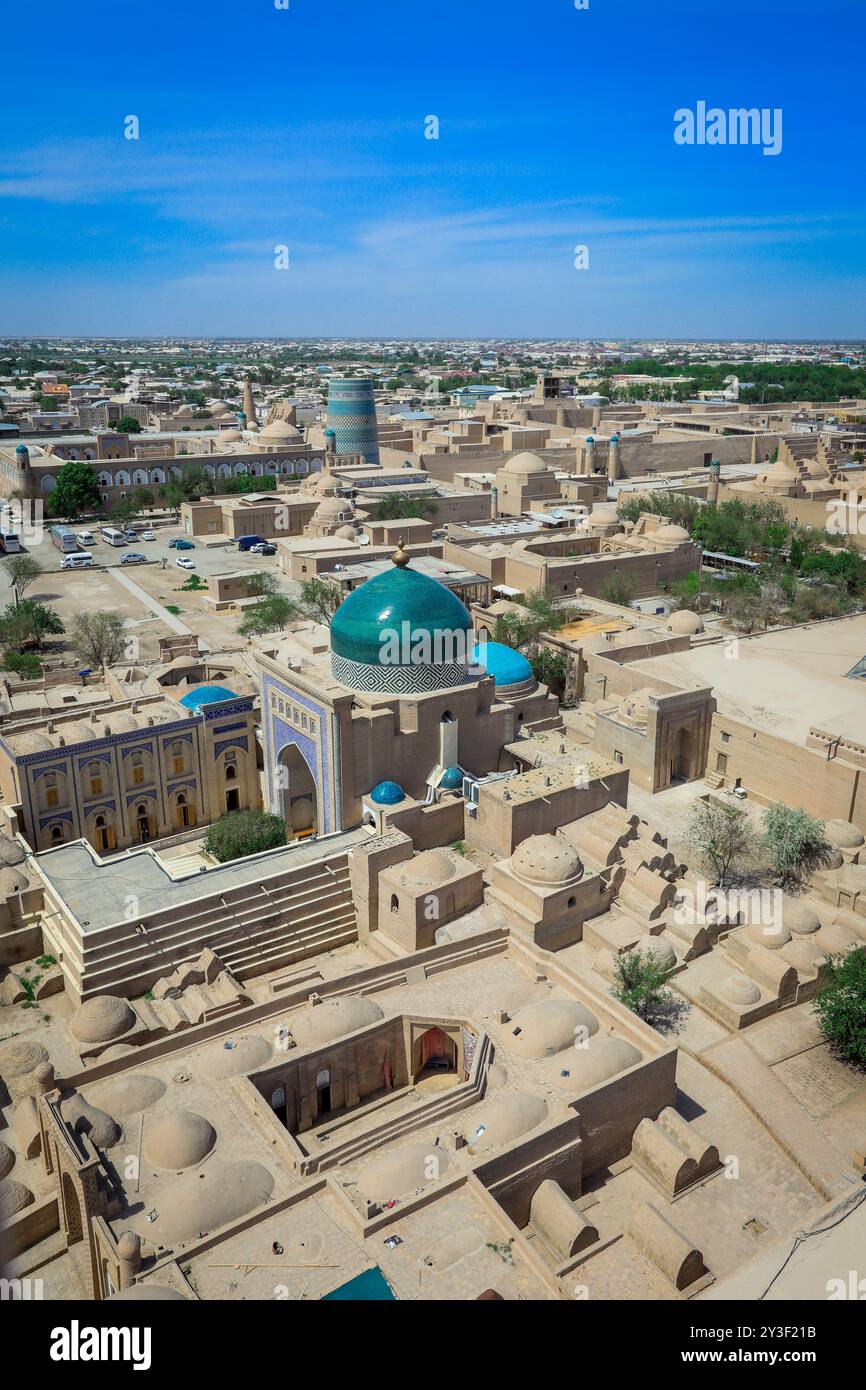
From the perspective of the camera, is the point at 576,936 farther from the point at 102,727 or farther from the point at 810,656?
the point at 810,656

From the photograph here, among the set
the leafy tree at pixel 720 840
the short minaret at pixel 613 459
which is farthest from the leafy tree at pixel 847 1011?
the short minaret at pixel 613 459

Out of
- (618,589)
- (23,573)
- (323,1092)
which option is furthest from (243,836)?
(23,573)

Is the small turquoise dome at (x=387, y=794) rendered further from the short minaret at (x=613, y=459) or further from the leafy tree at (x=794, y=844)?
the short minaret at (x=613, y=459)

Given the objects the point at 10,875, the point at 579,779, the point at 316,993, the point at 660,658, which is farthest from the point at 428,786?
the point at 660,658

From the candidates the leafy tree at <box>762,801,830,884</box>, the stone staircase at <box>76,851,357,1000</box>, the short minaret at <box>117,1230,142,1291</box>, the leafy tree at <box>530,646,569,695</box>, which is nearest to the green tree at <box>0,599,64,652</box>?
the leafy tree at <box>530,646,569,695</box>
